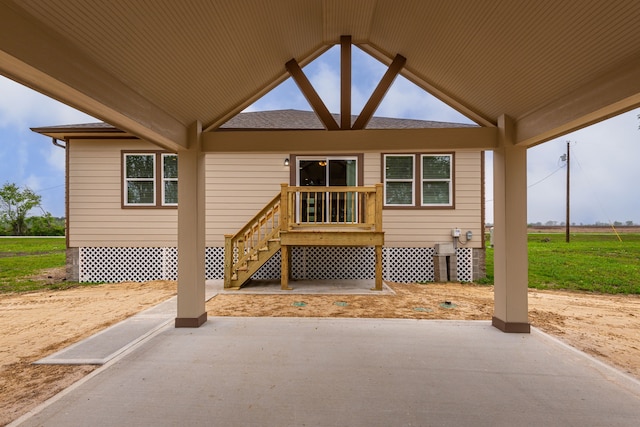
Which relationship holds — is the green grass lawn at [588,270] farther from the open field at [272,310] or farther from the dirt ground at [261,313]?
the dirt ground at [261,313]

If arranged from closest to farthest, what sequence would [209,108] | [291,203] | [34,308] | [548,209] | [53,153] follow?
[209,108] < [34,308] < [291,203] < [548,209] < [53,153]

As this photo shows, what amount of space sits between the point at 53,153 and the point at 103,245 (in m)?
85.3

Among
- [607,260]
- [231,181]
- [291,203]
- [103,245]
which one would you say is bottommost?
[607,260]

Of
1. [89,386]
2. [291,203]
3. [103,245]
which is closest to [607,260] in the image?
[291,203]

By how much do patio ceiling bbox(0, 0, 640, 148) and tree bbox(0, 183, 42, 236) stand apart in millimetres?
29387

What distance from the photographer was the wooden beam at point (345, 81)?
161 inches

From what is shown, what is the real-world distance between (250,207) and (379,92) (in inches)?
206

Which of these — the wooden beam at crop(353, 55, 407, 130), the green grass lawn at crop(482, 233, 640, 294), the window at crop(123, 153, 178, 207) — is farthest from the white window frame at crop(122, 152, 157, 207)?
the green grass lawn at crop(482, 233, 640, 294)

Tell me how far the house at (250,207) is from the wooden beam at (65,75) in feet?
15.8

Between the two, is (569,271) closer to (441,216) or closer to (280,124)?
(441,216)

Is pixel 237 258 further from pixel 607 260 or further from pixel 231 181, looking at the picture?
pixel 607 260

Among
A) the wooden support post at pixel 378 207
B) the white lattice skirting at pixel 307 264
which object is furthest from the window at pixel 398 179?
the wooden support post at pixel 378 207

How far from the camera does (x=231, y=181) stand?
8383 millimetres

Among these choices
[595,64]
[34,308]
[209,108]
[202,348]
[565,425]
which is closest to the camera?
[565,425]
